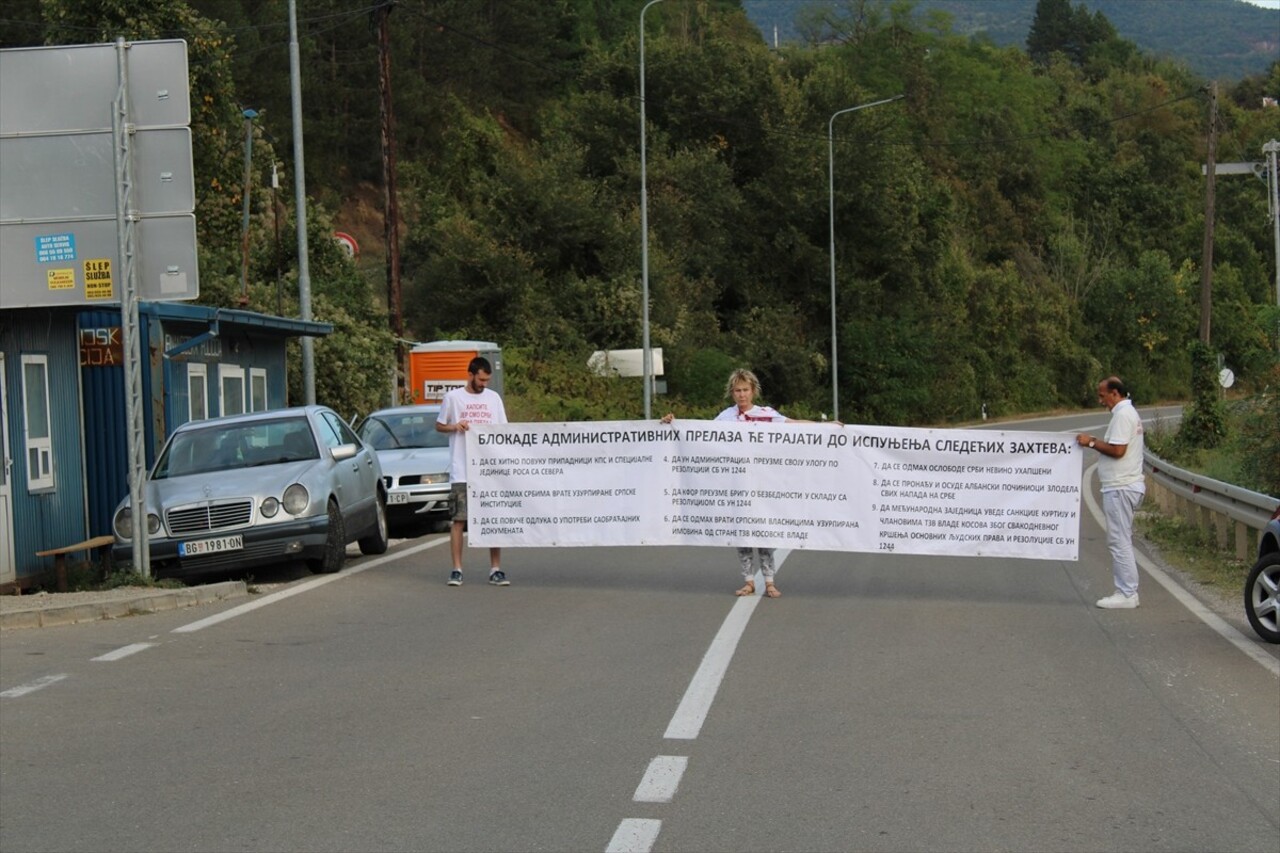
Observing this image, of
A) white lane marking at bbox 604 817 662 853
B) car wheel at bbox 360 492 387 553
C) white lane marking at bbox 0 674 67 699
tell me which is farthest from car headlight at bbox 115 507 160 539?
white lane marking at bbox 604 817 662 853

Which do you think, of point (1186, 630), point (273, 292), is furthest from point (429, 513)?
point (273, 292)

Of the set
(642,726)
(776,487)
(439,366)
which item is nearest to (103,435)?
(776,487)

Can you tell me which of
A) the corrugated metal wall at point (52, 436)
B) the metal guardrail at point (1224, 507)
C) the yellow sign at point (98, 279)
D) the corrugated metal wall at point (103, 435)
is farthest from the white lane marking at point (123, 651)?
the metal guardrail at point (1224, 507)

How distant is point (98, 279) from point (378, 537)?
437 centimetres

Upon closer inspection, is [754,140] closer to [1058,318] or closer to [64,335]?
[1058,318]

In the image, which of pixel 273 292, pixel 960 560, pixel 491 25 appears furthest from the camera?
pixel 491 25

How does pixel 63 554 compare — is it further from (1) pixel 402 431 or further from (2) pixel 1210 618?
(2) pixel 1210 618

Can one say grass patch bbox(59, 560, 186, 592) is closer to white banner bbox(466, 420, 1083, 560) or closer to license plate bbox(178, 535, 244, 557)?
license plate bbox(178, 535, 244, 557)

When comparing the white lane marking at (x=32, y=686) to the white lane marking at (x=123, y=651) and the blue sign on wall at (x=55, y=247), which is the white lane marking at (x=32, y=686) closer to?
the white lane marking at (x=123, y=651)

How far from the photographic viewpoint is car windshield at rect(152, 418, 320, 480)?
16.1m

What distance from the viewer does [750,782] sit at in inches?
279

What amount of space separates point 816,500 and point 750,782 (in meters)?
6.66

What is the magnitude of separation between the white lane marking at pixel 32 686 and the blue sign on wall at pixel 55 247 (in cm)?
606

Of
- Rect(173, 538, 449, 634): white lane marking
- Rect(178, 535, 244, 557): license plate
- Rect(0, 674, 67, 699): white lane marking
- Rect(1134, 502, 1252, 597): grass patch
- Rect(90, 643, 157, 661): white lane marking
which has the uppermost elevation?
Rect(178, 535, 244, 557): license plate
